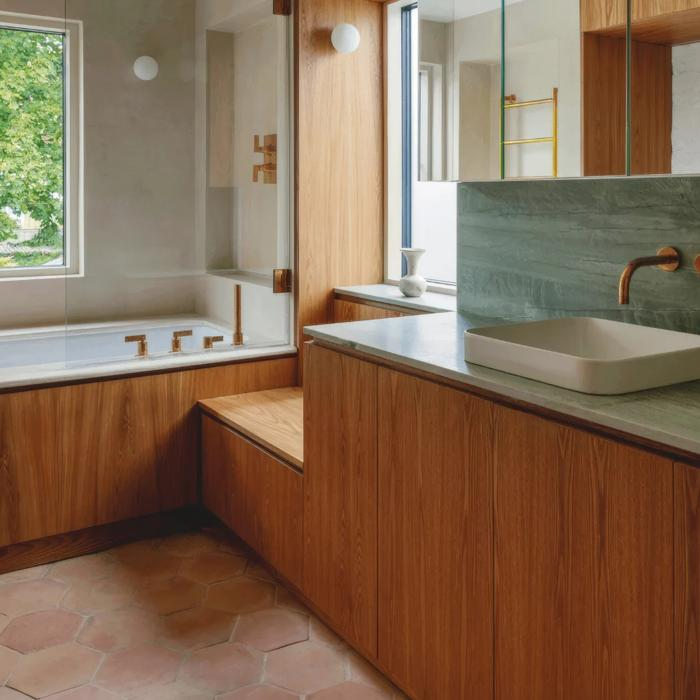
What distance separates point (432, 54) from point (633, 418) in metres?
1.42

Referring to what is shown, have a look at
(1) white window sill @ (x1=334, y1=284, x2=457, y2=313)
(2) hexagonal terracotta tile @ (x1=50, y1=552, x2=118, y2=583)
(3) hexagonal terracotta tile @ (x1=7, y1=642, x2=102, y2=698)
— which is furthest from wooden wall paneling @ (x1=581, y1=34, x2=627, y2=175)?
(2) hexagonal terracotta tile @ (x1=50, y1=552, x2=118, y2=583)

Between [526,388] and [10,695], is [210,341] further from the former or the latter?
[526,388]

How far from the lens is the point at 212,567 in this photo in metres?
2.79

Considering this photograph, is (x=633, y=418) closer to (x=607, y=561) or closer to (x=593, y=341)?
(x=607, y=561)

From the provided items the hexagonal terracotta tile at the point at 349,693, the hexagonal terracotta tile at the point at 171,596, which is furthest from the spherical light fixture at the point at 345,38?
the hexagonal terracotta tile at the point at 349,693

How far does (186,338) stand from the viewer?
3047 mm

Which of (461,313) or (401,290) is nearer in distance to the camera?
(461,313)

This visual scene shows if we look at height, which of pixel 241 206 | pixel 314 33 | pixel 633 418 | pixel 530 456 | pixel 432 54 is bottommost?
pixel 530 456

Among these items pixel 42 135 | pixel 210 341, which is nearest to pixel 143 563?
pixel 210 341

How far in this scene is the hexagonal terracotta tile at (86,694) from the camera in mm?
2049

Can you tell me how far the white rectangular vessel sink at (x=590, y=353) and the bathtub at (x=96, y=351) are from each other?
147 centimetres

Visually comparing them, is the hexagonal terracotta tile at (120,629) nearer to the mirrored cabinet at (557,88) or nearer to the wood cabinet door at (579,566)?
the wood cabinet door at (579,566)

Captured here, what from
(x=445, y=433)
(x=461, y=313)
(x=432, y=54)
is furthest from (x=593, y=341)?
(x=432, y=54)

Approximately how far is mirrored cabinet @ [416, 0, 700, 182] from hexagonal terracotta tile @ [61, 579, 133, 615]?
5.32 feet
